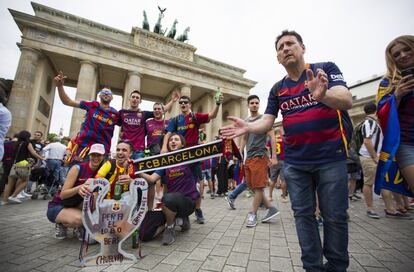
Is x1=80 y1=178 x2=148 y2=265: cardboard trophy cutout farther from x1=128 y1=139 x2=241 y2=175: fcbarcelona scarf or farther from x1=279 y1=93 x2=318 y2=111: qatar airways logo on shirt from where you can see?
x1=279 y1=93 x2=318 y2=111: qatar airways logo on shirt

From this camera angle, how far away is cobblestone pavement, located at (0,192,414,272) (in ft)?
6.62

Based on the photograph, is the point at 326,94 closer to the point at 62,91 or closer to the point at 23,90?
the point at 62,91

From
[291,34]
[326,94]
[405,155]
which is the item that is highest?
[291,34]

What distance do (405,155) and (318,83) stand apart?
1225 millimetres

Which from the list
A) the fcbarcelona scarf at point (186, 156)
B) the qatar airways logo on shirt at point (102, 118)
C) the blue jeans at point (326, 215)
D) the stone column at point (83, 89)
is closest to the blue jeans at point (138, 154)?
the qatar airways logo on shirt at point (102, 118)

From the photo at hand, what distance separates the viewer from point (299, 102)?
5.94 ft

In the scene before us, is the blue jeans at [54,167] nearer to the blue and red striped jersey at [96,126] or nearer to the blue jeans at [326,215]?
the blue and red striped jersey at [96,126]

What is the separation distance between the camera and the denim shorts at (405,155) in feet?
5.70

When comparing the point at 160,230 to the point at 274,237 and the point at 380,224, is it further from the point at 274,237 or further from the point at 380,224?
the point at 380,224

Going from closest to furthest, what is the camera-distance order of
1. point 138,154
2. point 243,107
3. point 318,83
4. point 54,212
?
point 318,83 → point 54,212 → point 138,154 → point 243,107

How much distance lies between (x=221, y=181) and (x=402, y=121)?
6.54 meters

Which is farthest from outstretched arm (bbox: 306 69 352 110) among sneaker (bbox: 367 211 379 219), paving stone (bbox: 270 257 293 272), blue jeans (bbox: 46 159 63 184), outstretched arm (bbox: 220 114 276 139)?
blue jeans (bbox: 46 159 63 184)

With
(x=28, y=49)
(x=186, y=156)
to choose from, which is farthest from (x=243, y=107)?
(x=186, y=156)

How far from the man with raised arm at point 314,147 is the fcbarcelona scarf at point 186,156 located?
84cm
